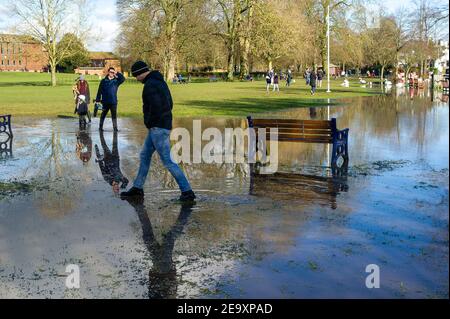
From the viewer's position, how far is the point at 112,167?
1047 cm

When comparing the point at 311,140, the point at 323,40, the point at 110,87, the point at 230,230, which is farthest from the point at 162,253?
the point at 323,40

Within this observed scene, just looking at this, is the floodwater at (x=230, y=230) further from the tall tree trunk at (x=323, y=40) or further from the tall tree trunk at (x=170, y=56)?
the tall tree trunk at (x=323, y=40)

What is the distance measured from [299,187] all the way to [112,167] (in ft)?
12.6

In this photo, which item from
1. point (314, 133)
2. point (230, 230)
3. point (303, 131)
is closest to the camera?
point (230, 230)

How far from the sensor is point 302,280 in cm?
464

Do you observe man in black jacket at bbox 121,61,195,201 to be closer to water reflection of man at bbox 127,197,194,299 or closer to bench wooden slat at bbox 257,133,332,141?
water reflection of man at bbox 127,197,194,299

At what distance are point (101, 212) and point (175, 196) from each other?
126cm

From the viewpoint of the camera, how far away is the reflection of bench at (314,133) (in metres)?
10.1

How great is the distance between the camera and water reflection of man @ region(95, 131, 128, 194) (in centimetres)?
895

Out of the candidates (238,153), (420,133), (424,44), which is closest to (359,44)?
(424,44)

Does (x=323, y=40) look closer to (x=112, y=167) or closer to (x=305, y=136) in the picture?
(x=305, y=136)

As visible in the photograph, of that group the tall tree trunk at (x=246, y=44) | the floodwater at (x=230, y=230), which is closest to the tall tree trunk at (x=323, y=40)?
the tall tree trunk at (x=246, y=44)

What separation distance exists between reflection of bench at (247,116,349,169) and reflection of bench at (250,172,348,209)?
109 cm

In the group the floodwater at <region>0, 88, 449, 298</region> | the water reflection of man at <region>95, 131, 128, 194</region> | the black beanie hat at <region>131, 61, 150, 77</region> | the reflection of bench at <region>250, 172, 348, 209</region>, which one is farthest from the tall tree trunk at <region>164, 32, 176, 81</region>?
the black beanie hat at <region>131, 61, 150, 77</region>
